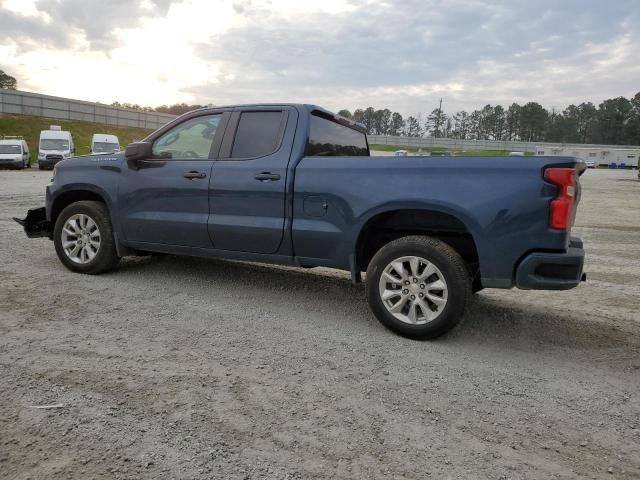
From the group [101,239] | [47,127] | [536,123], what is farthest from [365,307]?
[536,123]

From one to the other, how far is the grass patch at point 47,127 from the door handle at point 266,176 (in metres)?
40.8

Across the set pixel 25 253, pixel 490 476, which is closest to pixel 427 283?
pixel 490 476

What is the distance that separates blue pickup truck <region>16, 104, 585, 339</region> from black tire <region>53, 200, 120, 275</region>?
0.05ft

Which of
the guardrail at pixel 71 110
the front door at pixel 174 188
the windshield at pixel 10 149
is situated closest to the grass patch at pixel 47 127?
the guardrail at pixel 71 110

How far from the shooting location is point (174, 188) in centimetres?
487

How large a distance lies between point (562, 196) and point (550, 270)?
544mm

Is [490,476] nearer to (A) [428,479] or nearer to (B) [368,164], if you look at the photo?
(A) [428,479]

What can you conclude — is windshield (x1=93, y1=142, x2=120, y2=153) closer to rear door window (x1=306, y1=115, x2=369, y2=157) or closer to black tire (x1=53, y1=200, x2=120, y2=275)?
black tire (x1=53, y1=200, x2=120, y2=275)

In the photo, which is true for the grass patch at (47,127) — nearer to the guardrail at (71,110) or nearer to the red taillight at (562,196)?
the guardrail at (71,110)

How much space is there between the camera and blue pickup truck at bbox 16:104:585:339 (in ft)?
11.4

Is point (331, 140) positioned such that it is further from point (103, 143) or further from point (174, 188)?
point (103, 143)

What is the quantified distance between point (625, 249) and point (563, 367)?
596 cm

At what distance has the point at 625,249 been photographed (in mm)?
8211

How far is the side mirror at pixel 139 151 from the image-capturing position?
4938 mm
